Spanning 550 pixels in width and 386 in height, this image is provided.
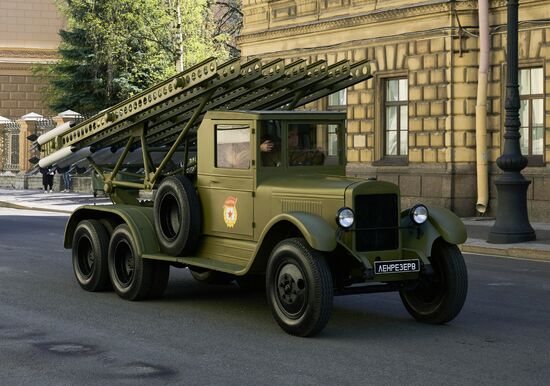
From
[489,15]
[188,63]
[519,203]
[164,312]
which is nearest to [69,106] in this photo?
[188,63]

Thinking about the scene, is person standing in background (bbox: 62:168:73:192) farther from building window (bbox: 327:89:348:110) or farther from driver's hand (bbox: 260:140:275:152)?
driver's hand (bbox: 260:140:275:152)

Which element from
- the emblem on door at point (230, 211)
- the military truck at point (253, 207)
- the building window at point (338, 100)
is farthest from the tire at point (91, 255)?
the building window at point (338, 100)

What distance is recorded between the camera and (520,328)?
10852 mm

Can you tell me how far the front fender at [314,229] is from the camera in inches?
398

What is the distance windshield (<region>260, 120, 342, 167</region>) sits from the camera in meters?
11.6

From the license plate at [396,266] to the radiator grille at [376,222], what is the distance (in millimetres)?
234

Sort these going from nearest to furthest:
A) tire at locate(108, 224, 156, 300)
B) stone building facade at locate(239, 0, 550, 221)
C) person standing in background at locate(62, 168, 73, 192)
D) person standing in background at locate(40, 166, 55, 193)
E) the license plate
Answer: the license plate → tire at locate(108, 224, 156, 300) → stone building facade at locate(239, 0, 550, 221) → person standing in background at locate(40, 166, 55, 193) → person standing in background at locate(62, 168, 73, 192)

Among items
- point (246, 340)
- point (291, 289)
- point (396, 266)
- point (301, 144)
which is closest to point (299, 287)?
point (291, 289)

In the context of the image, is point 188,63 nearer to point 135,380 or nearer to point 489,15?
point 489,15

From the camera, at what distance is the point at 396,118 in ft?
93.7

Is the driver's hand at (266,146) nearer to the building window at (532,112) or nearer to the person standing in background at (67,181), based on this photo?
the building window at (532,112)

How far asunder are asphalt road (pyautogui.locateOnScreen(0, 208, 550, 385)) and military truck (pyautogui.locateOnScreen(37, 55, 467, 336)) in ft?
1.12

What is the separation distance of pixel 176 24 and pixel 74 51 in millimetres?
6200

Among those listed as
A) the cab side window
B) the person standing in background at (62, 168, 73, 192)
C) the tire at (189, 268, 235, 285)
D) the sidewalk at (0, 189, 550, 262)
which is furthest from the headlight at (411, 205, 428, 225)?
the person standing in background at (62, 168, 73, 192)
